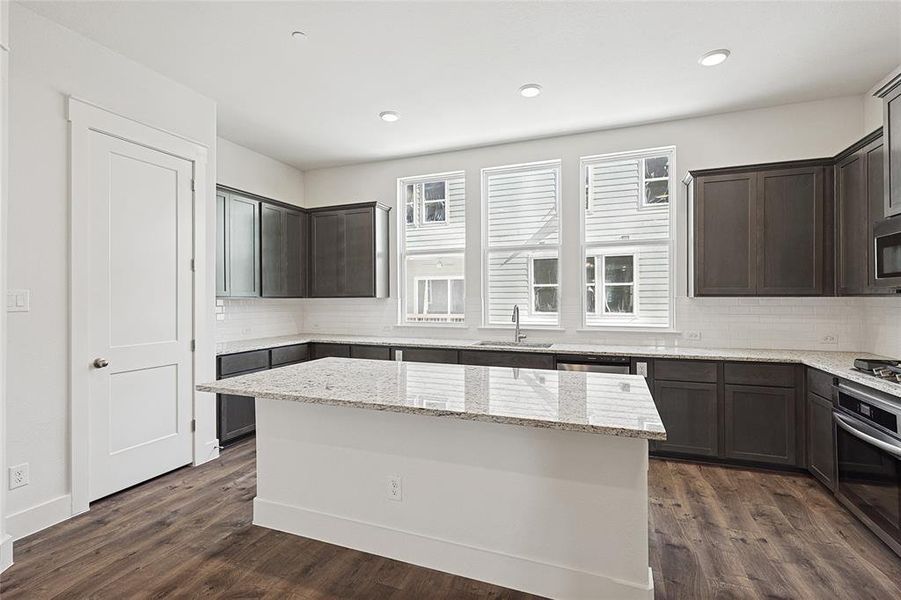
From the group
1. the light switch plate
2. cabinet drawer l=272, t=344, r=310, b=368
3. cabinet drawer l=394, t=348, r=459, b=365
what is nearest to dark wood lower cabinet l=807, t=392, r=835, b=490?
cabinet drawer l=394, t=348, r=459, b=365

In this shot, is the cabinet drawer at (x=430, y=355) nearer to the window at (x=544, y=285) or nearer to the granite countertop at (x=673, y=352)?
the granite countertop at (x=673, y=352)

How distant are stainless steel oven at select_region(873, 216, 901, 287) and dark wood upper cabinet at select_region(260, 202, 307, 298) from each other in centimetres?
494

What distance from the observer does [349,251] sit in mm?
5238

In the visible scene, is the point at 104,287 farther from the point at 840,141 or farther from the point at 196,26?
the point at 840,141

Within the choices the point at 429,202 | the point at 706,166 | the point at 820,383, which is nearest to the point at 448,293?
the point at 429,202

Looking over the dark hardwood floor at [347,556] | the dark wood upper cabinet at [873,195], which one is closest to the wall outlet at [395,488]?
the dark hardwood floor at [347,556]

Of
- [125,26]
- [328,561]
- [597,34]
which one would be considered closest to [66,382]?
[328,561]

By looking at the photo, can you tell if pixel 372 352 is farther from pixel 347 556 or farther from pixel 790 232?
pixel 790 232

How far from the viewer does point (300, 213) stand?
5355 millimetres

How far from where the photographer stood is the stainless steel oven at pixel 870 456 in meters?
2.29

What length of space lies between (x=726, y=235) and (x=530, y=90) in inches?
78.0

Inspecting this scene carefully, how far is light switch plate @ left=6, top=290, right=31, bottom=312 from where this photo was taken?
8.18 feet

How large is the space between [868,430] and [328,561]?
116 inches

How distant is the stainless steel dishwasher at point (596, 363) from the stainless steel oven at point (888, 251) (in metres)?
1.66
